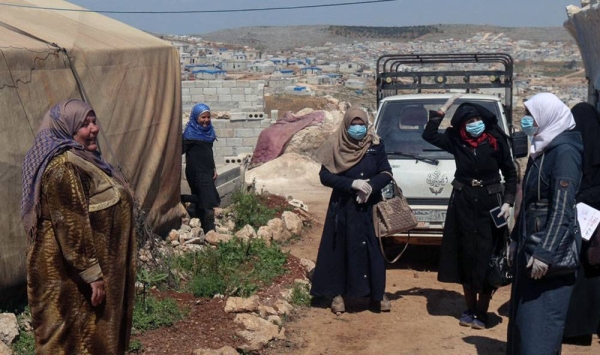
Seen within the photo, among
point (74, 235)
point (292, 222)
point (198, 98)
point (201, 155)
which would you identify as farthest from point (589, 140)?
point (198, 98)

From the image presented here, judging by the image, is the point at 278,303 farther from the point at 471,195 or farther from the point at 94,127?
the point at 94,127

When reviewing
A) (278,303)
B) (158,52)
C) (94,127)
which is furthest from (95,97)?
(94,127)

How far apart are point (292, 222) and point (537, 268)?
5.92 m

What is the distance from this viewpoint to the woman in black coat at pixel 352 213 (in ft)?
22.4

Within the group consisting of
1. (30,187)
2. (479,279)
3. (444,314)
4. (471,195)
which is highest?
(30,187)

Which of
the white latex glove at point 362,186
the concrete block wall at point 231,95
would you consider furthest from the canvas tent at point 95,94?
the concrete block wall at point 231,95

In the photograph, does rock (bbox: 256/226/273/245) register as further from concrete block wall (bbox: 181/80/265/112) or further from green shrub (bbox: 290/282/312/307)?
concrete block wall (bbox: 181/80/265/112)

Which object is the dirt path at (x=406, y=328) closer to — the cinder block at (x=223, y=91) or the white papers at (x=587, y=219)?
the white papers at (x=587, y=219)

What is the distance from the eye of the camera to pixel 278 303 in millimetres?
7031

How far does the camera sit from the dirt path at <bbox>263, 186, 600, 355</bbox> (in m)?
6.27

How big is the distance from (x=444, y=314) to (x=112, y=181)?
12.4ft

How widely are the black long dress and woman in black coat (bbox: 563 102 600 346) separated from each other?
15.0 ft

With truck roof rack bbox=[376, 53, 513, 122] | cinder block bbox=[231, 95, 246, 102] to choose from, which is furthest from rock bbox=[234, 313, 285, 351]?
cinder block bbox=[231, 95, 246, 102]

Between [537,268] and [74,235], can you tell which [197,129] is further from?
[537,268]
